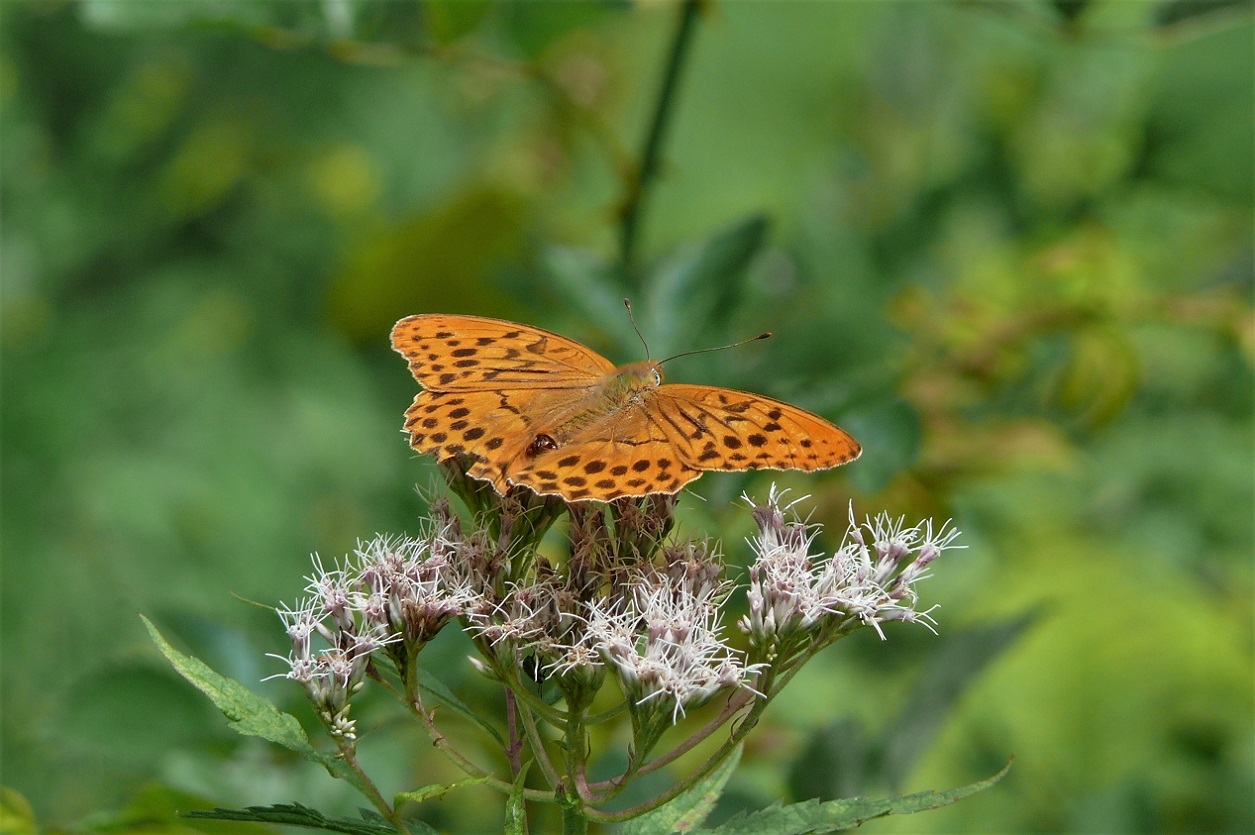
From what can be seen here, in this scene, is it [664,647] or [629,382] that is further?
[629,382]

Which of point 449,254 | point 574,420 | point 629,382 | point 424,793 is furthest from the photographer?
point 449,254

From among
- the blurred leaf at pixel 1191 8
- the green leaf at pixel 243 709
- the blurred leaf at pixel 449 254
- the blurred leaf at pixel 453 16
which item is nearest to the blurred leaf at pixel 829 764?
the green leaf at pixel 243 709

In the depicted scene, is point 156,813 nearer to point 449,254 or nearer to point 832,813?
point 832,813

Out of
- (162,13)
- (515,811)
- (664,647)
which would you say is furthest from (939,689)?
(162,13)

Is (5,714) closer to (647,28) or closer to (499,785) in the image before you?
(499,785)

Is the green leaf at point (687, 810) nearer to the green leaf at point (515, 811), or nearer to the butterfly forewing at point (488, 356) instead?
the green leaf at point (515, 811)

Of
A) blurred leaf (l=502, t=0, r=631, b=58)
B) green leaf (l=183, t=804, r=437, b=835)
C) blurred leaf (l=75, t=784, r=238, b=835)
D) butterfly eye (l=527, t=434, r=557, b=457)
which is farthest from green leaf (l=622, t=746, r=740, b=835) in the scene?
blurred leaf (l=502, t=0, r=631, b=58)

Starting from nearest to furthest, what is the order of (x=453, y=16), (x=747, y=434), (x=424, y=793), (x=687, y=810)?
1. (x=424, y=793)
2. (x=687, y=810)
3. (x=747, y=434)
4. (x=453, y=16)
